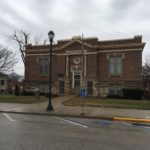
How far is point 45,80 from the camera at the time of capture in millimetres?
36688

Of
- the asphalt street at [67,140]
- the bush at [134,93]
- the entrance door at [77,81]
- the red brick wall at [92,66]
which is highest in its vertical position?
the red brick wall at [92,66]

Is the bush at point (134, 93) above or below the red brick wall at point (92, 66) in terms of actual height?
below

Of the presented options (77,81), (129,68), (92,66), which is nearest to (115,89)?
(129,68)

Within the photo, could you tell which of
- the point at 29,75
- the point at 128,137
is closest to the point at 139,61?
the point at 29,75

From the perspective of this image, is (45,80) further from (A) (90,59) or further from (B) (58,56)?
(A) (90,59)

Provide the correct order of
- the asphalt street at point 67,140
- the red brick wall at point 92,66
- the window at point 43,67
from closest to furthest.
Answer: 1. the asphalt street at point 67,140
2. the red brick wall at point 92,66
3. the window at point 43,67

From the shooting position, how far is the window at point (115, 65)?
32919mm

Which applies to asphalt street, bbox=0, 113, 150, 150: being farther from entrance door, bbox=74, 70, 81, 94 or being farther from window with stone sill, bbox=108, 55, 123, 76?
entrance door, bbox=74, 70, 81, 94

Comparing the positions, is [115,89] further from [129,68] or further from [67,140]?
[67,140]

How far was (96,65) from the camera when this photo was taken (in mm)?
33312

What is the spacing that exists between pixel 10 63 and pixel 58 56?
20.2 m

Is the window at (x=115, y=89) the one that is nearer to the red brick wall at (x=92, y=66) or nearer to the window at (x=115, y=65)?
the window at (x=115, y=65)

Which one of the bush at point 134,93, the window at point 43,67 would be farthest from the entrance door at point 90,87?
the window at point 43,67

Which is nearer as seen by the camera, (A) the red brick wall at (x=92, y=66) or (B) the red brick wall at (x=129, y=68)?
(B) the red brick wall at (x=129, y=68)
